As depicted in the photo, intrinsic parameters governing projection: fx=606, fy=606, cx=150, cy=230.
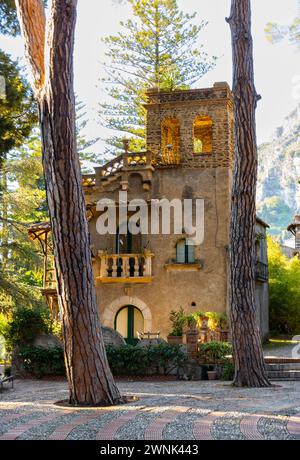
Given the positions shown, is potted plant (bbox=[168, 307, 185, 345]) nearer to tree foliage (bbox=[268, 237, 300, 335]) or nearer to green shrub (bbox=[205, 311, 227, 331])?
green shrub (bbox=[205, 311, 227, 331])

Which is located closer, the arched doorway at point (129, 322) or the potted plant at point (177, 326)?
the potted plant at point (177, 326)

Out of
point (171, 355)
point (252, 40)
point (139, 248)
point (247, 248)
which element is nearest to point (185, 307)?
point (139, 248)

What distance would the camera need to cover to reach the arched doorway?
72.6 feet

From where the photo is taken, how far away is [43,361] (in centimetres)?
1547

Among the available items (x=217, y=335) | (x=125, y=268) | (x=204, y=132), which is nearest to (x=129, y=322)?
(x=125, y=268)

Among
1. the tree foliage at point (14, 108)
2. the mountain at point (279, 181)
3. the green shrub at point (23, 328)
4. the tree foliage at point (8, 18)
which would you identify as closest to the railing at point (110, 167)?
the green shrub at point (23, 328)

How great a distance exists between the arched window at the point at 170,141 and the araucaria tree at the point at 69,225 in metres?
14.3

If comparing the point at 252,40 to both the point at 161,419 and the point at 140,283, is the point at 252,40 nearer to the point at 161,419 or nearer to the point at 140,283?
the point at 161,419

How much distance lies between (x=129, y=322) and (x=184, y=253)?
3.23 metres

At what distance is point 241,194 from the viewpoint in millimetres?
11711

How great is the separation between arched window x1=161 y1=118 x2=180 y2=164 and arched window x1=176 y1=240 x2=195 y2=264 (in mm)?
3208

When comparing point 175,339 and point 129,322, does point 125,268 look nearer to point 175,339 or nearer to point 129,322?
point 129,322

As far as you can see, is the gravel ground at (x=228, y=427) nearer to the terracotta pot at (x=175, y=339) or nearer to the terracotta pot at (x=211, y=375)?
the terracotta pot at (x=211, y=375)

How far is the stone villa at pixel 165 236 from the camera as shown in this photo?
21.6 metres
